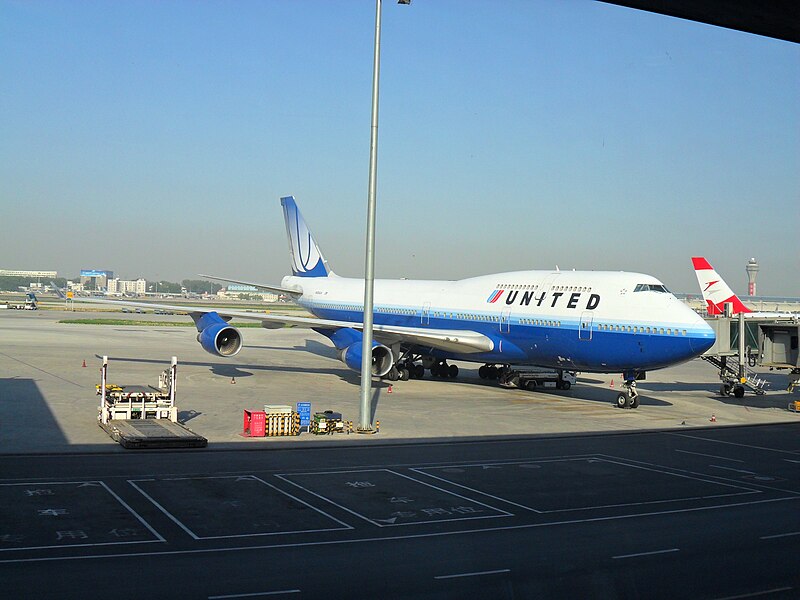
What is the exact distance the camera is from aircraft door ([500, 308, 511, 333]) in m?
36.9

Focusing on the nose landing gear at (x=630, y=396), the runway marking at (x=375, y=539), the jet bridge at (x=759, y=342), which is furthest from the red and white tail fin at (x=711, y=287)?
the runway marking at (x=375, y=539)

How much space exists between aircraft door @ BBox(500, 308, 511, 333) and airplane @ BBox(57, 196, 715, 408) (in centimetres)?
5

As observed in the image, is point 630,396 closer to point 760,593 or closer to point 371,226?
point 371,226

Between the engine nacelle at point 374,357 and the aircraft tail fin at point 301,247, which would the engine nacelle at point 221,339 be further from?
the aircraft tail fin at point 301,247

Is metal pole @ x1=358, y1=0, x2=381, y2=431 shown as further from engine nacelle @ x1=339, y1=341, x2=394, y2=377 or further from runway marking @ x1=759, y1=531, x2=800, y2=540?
runway marking @ x1=759, y1=531, x2=800, y2=540

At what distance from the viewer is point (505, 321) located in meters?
37.2

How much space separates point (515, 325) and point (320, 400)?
9218mm

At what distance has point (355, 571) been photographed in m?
12.5

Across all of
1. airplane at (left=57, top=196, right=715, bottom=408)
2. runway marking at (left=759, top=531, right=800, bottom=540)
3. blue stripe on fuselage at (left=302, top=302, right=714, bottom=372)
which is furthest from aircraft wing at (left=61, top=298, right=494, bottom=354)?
runway marking at (left=759, top=531, right=800, bottom=540)

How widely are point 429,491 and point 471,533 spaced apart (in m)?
3.46

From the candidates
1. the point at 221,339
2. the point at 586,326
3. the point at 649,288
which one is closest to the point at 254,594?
the point at 586,326

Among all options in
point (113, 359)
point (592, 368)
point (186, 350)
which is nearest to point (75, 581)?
point (592, 368)

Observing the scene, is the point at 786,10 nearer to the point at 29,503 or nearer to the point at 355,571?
the point at 355,571

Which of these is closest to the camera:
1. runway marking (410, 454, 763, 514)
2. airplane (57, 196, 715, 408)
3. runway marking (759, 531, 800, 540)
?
runway marking (759, 531, 800, 540)
